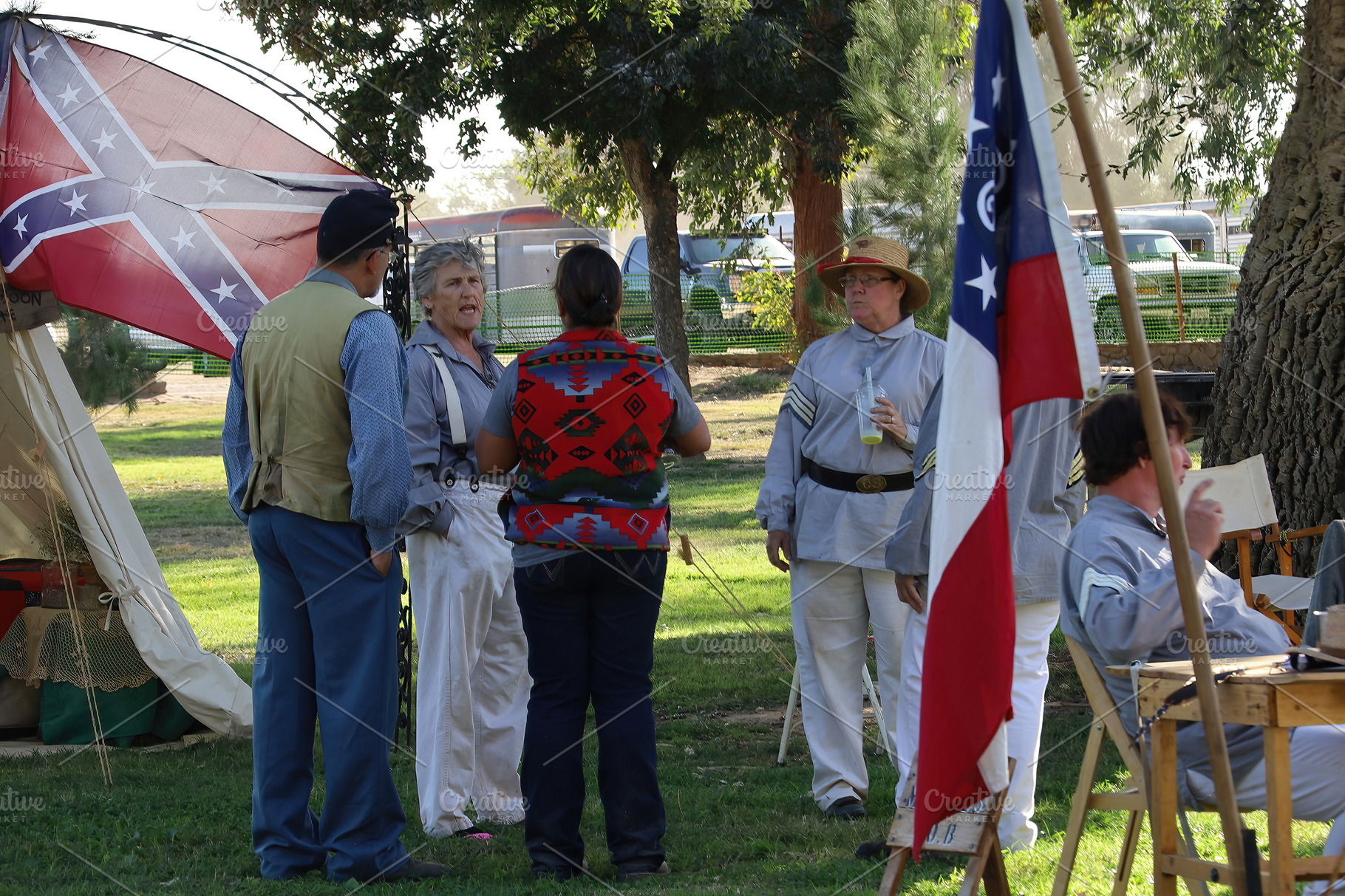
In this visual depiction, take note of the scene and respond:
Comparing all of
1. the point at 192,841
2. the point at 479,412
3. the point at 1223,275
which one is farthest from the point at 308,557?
the point at 1223,275

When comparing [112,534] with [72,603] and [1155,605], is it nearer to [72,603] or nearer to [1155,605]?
[72,603]

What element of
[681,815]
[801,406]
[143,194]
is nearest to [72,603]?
[143,194]

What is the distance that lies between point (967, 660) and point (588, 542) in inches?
58.0

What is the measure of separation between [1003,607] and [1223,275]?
65.5 ft

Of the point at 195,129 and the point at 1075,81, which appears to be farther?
the point at 195,129

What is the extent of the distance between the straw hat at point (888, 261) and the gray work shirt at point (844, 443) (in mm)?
149

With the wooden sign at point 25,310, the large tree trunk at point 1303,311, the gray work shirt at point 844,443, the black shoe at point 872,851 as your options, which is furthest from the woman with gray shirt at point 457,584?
the large tree trunk at point 1303,311

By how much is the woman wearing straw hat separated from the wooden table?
5.74 ft

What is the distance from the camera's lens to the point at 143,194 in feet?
17.3

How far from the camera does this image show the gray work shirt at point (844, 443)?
15.4 ft

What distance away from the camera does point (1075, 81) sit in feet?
7.63

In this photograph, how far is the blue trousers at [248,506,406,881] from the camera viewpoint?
3.99m

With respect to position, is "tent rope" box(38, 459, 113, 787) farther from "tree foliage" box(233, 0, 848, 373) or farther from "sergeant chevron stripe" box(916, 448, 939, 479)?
"tree foliage" box(233, 0, 848, 373)

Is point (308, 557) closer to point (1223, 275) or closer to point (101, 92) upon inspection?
point (101, 92)
